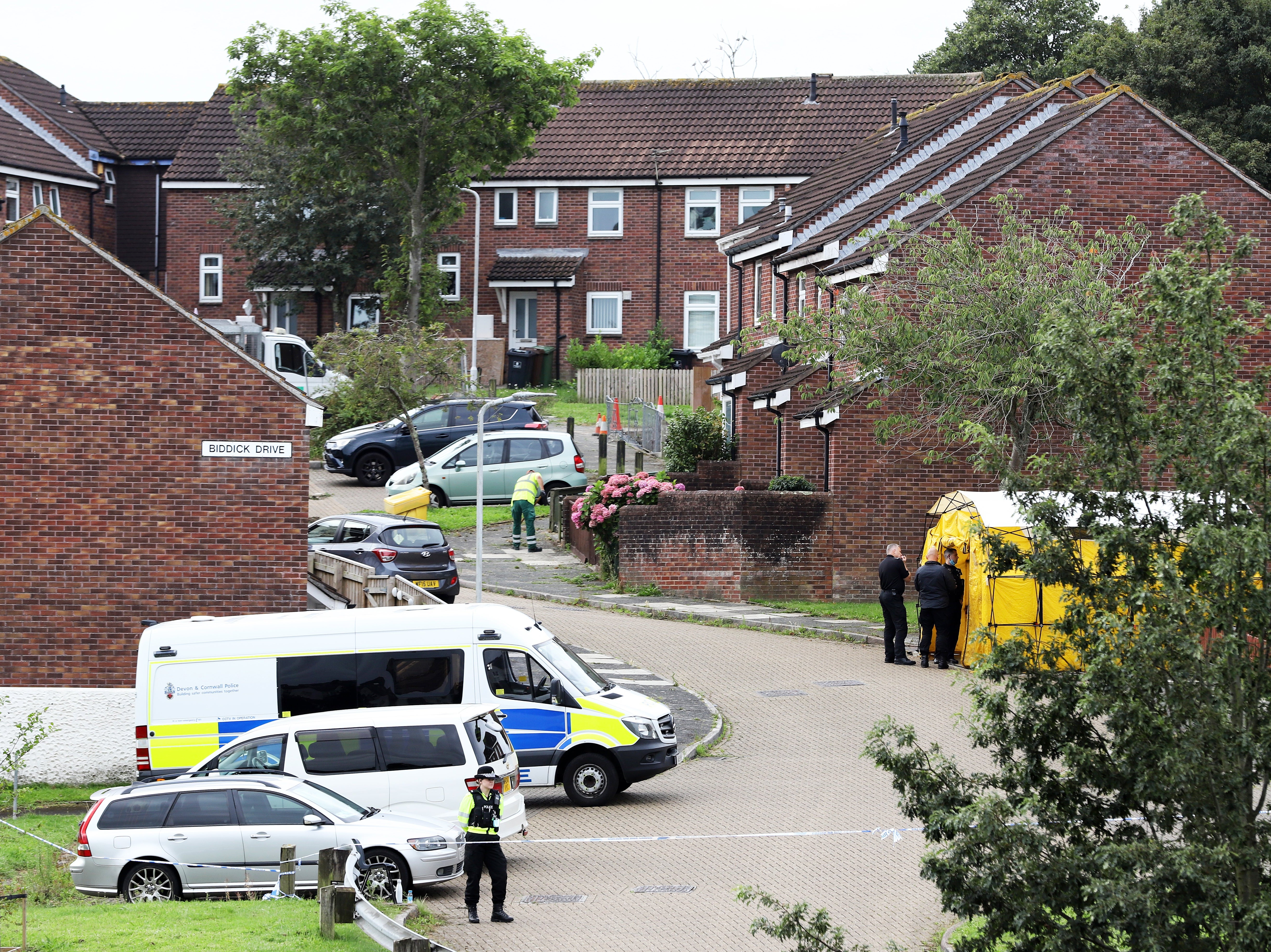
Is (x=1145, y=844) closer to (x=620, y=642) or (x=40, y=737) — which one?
(x=40, y=737)

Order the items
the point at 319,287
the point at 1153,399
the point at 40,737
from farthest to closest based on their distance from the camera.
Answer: the point at 319,287
the point at 40,737
the point at 1153,399

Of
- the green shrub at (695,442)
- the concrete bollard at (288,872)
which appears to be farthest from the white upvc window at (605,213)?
the concrete bollard at (288,872)

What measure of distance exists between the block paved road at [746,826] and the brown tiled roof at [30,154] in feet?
106

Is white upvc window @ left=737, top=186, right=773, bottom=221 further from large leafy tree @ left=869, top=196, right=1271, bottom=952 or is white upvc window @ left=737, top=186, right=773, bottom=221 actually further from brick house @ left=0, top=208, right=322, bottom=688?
large leafy tree @ left=869, top=196, right=1271, bottom=952

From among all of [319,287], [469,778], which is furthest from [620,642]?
[319,287]

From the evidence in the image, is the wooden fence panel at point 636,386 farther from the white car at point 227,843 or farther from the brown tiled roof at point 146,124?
the white car at point 227,843

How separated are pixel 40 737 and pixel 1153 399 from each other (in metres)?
13.2

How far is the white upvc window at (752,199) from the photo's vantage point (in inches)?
1912

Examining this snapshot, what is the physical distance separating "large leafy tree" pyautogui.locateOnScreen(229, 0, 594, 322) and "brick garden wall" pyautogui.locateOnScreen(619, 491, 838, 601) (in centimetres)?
1882

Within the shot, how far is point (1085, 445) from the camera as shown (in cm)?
858

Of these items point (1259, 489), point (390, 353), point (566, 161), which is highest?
point (566, 161)

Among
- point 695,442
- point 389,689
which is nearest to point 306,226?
point 695,442

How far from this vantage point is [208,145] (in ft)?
171

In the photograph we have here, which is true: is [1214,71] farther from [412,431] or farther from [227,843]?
[227,843]
